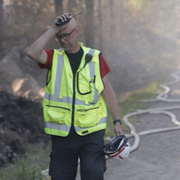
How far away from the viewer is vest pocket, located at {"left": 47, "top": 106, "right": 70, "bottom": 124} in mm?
2688

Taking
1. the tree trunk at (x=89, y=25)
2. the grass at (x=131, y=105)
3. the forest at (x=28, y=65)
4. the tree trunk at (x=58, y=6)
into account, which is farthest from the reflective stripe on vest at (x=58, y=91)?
the tree trunk at (x=89, y=25)

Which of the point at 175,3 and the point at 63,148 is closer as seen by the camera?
the point at 63,148

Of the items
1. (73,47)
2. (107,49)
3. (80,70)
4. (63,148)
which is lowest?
(107,49)

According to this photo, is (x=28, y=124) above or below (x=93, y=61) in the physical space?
below

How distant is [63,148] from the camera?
2.76 m

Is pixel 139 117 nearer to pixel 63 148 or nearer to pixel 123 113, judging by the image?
pixel 123 113

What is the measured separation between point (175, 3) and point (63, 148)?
52094mm

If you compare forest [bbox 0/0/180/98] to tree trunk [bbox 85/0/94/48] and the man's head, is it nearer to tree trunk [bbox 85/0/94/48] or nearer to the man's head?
tree trunk [bbox 85/0/94/48]

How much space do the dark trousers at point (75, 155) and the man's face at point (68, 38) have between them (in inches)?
30.5

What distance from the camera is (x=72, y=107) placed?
8.91 feet

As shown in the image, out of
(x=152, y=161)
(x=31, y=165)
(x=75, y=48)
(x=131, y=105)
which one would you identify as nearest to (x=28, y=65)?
(x=131, y=105)

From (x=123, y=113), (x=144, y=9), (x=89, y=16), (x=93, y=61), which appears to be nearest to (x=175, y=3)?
(x=144, y=9)

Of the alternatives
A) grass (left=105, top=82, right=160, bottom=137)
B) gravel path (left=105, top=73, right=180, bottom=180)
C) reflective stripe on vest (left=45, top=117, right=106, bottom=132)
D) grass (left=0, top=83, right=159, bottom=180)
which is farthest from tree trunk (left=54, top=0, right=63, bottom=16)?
reflective stripe on vest (left=45, top=117, right=106, bottom=132)

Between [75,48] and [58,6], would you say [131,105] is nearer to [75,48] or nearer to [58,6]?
[58,6]
